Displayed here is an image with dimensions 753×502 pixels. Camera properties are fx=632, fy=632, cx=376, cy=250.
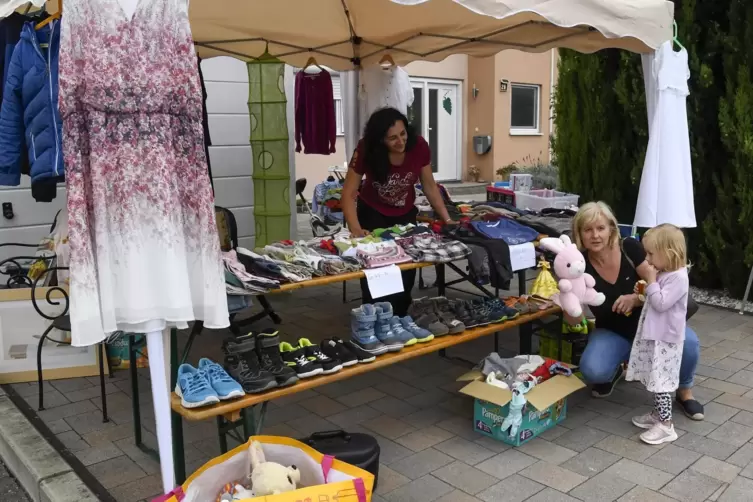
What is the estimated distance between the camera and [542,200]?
222 inches

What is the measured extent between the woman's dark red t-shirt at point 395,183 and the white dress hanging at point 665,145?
151 centimetres

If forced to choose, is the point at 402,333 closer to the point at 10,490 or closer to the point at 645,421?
the point at 645,421

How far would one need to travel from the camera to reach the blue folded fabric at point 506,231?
4.08 metres

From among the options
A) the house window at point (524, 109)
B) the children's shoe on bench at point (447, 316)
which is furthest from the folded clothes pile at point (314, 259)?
the house window at point (524, 109)

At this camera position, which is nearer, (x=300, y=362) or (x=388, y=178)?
(x=300, y=362)

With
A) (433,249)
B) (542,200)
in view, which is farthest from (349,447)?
(542,200)

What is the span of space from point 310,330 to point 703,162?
3944 millimetres

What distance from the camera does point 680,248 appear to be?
3.13m

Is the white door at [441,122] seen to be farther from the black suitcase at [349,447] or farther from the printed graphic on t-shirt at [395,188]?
the black suitcase at [349,447]

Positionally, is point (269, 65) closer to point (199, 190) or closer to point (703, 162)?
point (199, 190)

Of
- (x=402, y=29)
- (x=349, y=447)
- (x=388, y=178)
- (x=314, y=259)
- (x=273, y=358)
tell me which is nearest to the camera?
(x=349, y=447)

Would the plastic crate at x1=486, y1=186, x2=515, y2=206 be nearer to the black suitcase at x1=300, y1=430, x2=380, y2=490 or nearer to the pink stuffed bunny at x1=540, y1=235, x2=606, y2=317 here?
the pink stuffed bunny at x1=540, y1=235, x2=606, y2=317

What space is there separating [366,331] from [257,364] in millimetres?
682

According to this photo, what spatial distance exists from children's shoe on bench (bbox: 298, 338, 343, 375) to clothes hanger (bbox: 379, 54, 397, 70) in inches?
139
